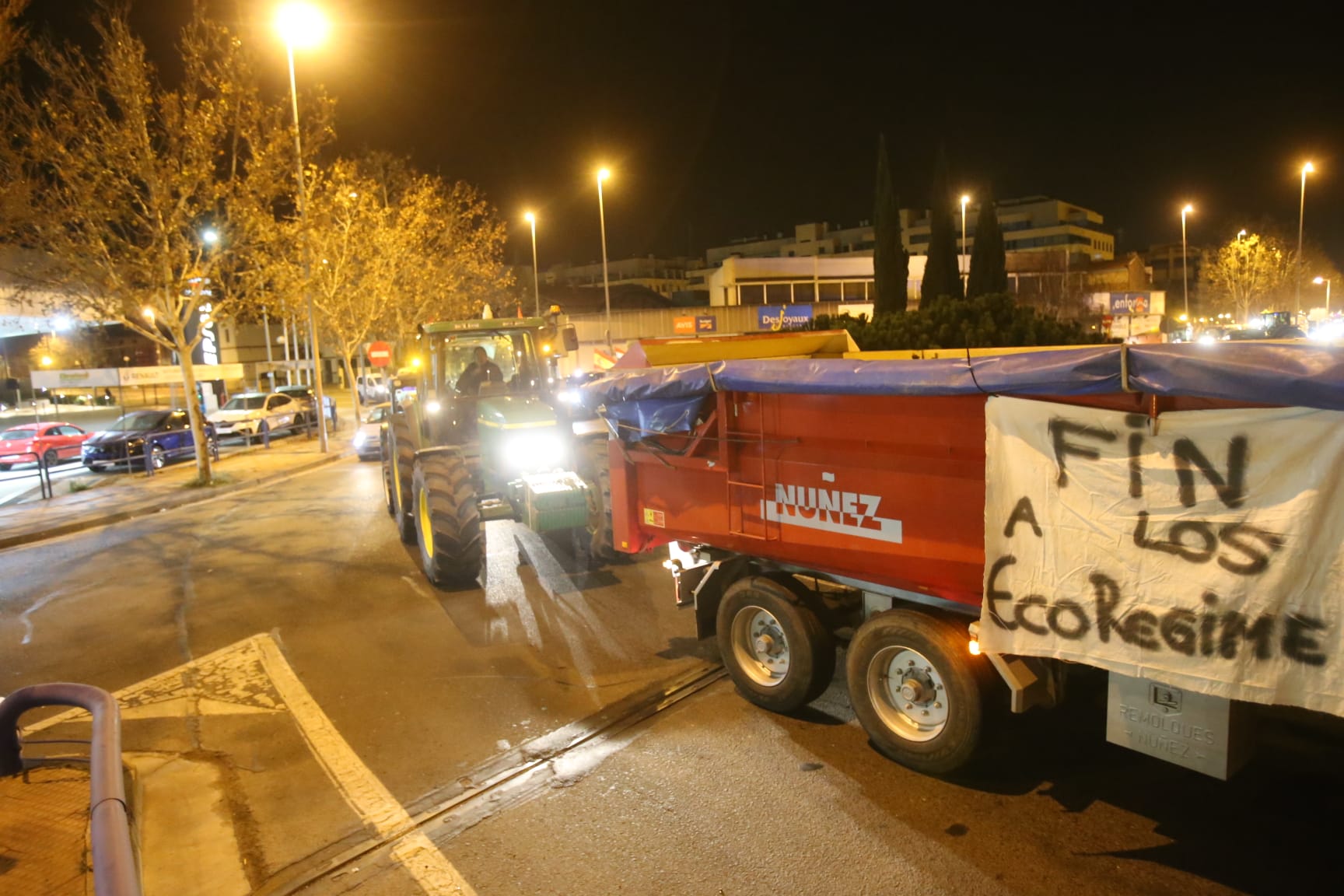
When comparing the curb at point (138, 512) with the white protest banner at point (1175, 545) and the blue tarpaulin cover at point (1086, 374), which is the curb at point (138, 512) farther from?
the white protest banner at point (1175, 545)

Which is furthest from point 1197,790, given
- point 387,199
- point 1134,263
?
point 1134,263

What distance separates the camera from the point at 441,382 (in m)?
9.95

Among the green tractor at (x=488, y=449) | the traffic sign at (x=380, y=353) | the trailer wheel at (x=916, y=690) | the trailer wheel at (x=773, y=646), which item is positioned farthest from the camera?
the traffic sign at (x=380, y=353)

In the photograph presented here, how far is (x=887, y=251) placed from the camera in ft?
124

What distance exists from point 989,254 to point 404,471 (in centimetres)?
3405

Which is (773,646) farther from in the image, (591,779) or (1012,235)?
(1012,235)

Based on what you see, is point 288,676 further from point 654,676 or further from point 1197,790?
point 1197,790

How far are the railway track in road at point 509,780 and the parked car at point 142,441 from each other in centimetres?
1790

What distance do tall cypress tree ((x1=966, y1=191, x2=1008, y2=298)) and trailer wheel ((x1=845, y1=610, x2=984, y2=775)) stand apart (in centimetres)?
3618

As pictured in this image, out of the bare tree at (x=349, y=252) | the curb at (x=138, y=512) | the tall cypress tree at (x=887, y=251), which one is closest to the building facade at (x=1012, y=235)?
the tall cypress tree at (x=887, y=251)

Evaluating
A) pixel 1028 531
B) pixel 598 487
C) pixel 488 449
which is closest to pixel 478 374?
pixel 488 449

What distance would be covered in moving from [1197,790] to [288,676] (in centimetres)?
661

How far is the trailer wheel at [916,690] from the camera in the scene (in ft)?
14.6

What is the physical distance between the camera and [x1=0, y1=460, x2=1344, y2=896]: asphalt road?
4.04 metres
